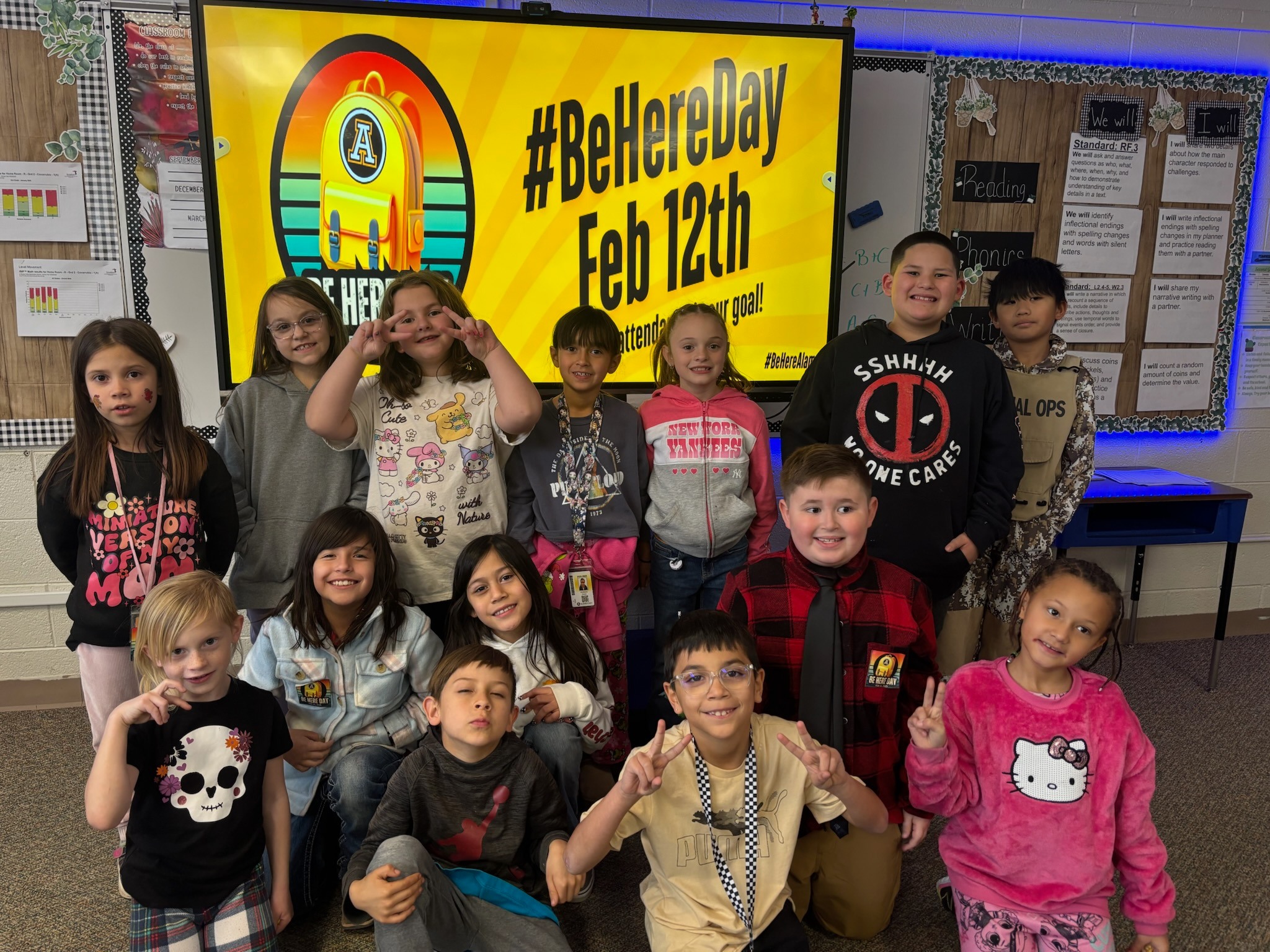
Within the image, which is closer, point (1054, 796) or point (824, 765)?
point (824, 765)

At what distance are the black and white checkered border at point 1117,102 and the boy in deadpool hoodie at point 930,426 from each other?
1.52m

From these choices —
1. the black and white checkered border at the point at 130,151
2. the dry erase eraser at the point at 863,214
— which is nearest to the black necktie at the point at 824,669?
the dry erase eraser at the point at 863,214

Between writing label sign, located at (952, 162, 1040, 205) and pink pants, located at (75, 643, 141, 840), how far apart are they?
3.01 meters

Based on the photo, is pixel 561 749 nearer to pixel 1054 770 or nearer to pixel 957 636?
pixel 1054 770

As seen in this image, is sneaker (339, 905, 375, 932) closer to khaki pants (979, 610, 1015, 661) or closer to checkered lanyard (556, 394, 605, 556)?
checkered lanyard (556, 394, 605, 556)

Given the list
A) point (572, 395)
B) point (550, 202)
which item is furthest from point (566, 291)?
point (572, 395)

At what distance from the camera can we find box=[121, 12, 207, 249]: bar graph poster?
259 cm

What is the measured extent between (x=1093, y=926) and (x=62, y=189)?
3.33m

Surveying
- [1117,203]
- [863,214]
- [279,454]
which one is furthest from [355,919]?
[1117,203]

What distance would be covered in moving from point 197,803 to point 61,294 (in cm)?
197

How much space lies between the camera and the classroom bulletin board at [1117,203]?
122 inches

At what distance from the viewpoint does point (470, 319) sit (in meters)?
1.93

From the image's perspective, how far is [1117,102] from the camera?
316 centimetres

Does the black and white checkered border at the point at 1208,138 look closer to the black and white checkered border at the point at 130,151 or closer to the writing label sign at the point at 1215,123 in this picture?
the writing label sign at the point at 1215,123
